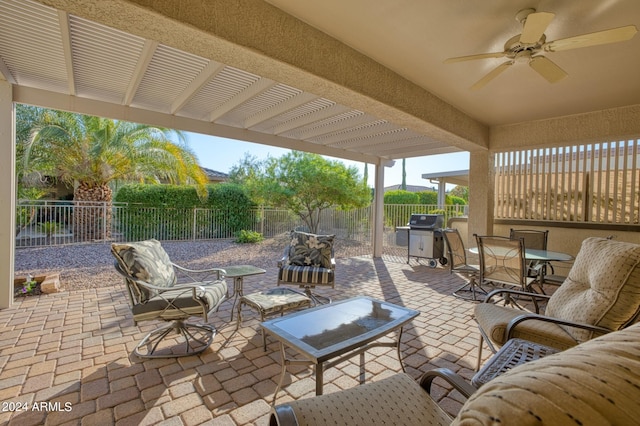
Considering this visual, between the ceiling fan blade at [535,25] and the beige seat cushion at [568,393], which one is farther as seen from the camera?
the ceiling fan blade at [535,25]

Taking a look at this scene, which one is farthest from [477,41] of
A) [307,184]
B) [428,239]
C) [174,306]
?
[307,184]

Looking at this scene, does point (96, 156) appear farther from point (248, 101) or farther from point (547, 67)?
point (547, 67)

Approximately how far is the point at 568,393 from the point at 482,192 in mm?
6177

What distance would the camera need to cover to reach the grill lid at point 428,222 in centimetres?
728

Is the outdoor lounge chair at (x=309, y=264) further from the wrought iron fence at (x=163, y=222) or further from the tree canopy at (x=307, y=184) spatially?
the wrought iron fence at (x=163, y=222)

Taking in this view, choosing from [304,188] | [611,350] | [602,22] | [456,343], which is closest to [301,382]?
[456,343]

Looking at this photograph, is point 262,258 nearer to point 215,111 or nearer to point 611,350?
point 215,111

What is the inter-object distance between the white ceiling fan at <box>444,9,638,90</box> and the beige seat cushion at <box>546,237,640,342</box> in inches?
59.9

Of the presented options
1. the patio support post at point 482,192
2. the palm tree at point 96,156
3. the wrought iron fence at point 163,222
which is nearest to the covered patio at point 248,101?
the patio support post at point 482,192

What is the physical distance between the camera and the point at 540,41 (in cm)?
249

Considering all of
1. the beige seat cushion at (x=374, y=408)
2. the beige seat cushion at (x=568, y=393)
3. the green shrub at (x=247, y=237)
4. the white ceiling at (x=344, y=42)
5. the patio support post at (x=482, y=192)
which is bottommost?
the green shrub at (x=247, y=237)

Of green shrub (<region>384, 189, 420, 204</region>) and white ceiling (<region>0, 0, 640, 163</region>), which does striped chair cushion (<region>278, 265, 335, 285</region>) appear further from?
green shrub (<region>384, 189, 420, 204</region>)

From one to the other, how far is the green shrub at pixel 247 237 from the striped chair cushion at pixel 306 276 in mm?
6006

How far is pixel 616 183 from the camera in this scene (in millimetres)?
4957
